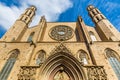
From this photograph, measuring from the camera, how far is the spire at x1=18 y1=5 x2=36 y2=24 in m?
23.9

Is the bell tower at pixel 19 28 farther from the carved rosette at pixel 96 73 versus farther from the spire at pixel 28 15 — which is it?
the carved rosette at pixel 96 73

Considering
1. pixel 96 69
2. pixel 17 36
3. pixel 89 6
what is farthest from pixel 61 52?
pixel 89 6

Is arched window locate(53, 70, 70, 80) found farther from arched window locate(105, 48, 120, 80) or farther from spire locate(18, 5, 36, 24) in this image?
spire locate(18, 5, 36, 24)

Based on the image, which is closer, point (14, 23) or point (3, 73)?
point (3, 73)

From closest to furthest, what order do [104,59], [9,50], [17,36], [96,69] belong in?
Answer: [96,69] < [104,59] < [9,50] < [17,36]

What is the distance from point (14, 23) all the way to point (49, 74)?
39.1 ft

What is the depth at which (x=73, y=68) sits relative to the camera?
14.2 meters

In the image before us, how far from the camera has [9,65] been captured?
1524cm

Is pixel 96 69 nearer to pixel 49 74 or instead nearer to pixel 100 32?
pixel 49 74

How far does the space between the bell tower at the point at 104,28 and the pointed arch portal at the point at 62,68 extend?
7201 mm

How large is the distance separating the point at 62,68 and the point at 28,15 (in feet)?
48.1

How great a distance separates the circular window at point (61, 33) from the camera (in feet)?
68.0

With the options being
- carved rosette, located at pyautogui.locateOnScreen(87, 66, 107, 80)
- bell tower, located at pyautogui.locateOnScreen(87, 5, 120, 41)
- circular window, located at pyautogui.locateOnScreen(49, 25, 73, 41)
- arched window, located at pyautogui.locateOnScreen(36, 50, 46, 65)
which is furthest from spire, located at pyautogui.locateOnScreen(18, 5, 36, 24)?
carved rosette, located at pyautogui.locateOnScreen(87, 66, 107, 80)

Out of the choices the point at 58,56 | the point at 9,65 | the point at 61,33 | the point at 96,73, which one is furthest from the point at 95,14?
the point at 9,65
